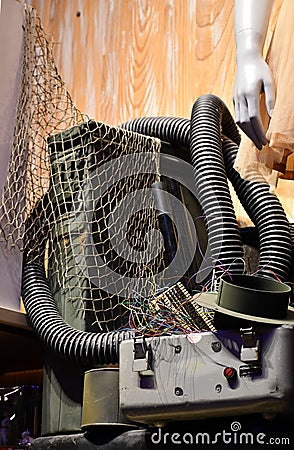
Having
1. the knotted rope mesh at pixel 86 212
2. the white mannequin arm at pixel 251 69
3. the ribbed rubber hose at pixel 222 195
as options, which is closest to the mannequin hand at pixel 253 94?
the white mannequin arm at pixel 251 69

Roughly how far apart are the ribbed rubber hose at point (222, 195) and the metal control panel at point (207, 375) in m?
0.32

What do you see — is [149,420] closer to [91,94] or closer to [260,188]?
[260,188]

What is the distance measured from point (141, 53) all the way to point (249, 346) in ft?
5.34

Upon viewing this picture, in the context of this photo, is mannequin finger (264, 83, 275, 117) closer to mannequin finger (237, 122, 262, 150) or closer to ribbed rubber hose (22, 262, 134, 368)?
mannequin finger (237, 122, 262, 150)

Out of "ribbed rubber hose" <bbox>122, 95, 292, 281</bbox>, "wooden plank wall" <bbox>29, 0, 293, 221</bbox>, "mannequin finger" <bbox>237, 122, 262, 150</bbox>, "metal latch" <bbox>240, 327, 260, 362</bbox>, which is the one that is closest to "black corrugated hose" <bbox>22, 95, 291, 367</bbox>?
"ribbed rubber hose" <bbox>122, 95, 292, 281</bbox>

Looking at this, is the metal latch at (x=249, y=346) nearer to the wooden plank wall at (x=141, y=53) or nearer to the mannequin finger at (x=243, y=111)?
the mannequin finger at (x=243, y=111)

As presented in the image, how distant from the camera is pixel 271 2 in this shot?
1.67 meters

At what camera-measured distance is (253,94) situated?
1574 mm

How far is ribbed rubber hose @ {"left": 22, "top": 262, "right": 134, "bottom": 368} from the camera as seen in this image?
158 centimetres

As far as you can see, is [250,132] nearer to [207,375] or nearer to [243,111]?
[243,111]

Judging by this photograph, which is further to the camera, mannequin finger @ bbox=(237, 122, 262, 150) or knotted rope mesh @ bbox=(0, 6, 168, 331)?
knotted rope mesh @ bbox=(0, 6, 168, 331)

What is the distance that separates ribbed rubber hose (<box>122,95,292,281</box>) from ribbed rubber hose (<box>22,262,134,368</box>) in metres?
0.28

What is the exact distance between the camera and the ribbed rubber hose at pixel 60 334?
5.19ft

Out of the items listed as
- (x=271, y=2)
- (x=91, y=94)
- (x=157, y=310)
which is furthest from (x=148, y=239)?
(x=91, y=94)
